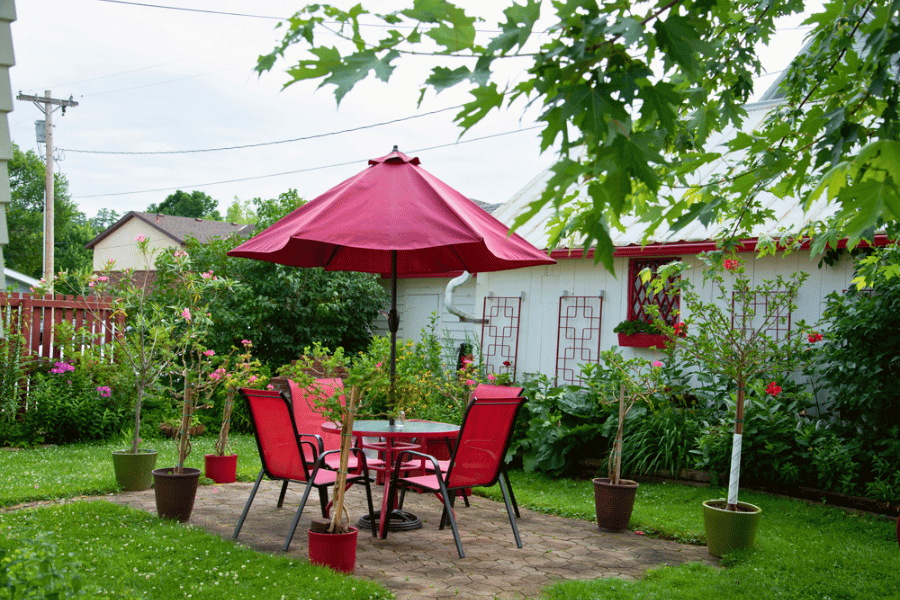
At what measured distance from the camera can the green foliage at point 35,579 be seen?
219cm

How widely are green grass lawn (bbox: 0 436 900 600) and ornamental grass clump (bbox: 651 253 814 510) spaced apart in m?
0.54

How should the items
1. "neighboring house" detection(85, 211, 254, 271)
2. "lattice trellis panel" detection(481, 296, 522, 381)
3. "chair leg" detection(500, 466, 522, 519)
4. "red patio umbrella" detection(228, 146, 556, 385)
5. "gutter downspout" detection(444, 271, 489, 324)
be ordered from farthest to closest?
"neighboring house" detection(85, 211, 254, 271) < "gutter downspout" detection(444, 271, 489, 324) < "lattice trellis panel" detection(481, 296, 522, 381) < "chair leg" detection(500, 466, 522, 519) < "red patio umbrella" detection(228, 146, 556, 385)

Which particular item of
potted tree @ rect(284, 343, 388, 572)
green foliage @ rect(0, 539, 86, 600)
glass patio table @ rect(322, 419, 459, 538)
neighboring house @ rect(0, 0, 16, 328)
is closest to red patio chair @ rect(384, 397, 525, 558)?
glass patio table @ rect(322, 419, 459, 538)

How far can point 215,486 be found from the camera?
6027 mm

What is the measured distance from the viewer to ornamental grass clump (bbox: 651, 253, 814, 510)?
4.48m

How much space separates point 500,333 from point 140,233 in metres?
32.7

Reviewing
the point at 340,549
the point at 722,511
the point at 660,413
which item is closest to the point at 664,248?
the point at 660,413

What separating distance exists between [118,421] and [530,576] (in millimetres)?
6117

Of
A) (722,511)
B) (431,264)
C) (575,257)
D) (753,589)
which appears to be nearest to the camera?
(753,589)

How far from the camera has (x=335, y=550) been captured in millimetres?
3707

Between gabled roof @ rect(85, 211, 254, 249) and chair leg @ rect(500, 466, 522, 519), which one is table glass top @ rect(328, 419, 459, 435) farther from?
gabled roof @ rect(85, 211, 254, 249)

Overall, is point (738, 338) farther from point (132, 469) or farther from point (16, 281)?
point (16, 281)

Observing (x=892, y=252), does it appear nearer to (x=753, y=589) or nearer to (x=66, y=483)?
(x=753, y=589)

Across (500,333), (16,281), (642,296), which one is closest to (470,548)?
(642,296)
